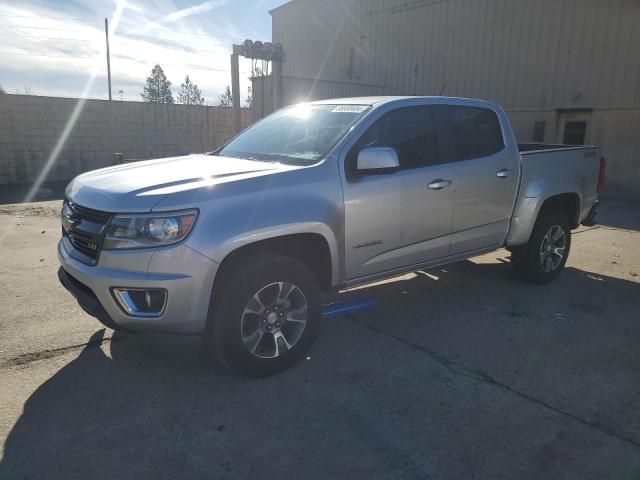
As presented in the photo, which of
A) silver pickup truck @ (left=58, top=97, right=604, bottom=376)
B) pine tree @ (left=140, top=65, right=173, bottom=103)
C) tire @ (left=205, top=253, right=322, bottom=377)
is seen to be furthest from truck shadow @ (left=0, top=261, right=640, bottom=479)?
pine tree @ (left=140, top=65, right=173, bottom=103)

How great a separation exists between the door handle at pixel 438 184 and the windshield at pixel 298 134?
83 cm

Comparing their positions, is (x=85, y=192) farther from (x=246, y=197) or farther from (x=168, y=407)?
(x=168, y=407)

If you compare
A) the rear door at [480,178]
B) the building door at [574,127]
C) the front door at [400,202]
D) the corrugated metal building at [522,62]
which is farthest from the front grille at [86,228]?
the building door at [574,127]

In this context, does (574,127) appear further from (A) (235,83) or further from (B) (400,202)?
(B) (400,202)

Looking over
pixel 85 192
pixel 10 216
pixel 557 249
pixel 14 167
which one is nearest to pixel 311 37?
pixel 14 167

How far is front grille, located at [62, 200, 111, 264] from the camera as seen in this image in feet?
10.0

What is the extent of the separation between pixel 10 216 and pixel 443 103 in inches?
324

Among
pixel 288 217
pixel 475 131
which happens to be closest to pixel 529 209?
pixel 475 131

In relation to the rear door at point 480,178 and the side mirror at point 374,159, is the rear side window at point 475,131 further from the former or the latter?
the side mirror at point 374,159

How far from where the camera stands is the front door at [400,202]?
146 inches

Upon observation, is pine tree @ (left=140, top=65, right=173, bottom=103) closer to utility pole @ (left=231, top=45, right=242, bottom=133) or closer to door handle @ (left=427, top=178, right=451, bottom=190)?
utility pole @ (left=231, top=45, right=242, bottom=133)

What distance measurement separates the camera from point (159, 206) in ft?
9.54

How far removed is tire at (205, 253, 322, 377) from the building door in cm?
1228

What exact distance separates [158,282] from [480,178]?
121 inches
